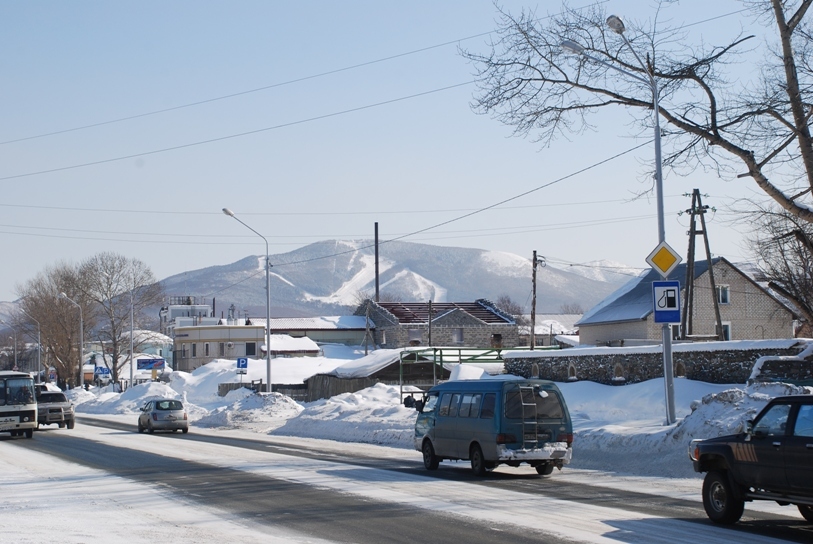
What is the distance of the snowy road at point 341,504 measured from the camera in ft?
37.1

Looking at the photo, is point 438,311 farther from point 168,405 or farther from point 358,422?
point 358,422

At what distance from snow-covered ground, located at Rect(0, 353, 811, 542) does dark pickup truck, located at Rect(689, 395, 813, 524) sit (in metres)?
0.51

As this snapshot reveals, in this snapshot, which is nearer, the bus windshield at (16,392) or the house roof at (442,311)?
the bus windshield at (16,392)

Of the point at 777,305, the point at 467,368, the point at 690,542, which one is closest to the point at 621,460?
the point at 690,542

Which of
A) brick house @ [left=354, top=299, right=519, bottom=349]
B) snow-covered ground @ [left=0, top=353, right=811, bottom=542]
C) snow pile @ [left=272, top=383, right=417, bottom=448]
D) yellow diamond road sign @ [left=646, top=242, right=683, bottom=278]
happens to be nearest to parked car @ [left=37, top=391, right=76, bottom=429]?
snow-covered ground @ [left=0, top=353, right=811, bottom=542]

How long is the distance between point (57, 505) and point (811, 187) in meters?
17.5

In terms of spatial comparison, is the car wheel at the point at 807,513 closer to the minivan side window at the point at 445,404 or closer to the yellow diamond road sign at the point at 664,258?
the minivan side window at the point at 445,404

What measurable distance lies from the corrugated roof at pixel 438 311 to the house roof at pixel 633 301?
2602cm

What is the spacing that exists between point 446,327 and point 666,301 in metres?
75.7

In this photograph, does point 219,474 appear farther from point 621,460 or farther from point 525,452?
point 621,460

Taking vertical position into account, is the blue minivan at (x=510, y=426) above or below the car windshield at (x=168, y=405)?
above

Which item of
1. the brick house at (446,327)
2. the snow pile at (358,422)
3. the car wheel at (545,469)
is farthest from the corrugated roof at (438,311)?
the car wheel at (545,469)

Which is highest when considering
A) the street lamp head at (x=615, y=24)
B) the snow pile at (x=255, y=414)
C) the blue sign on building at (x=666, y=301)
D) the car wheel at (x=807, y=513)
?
the street lamp head at (x=615, y=24)

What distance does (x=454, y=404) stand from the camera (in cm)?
1903
